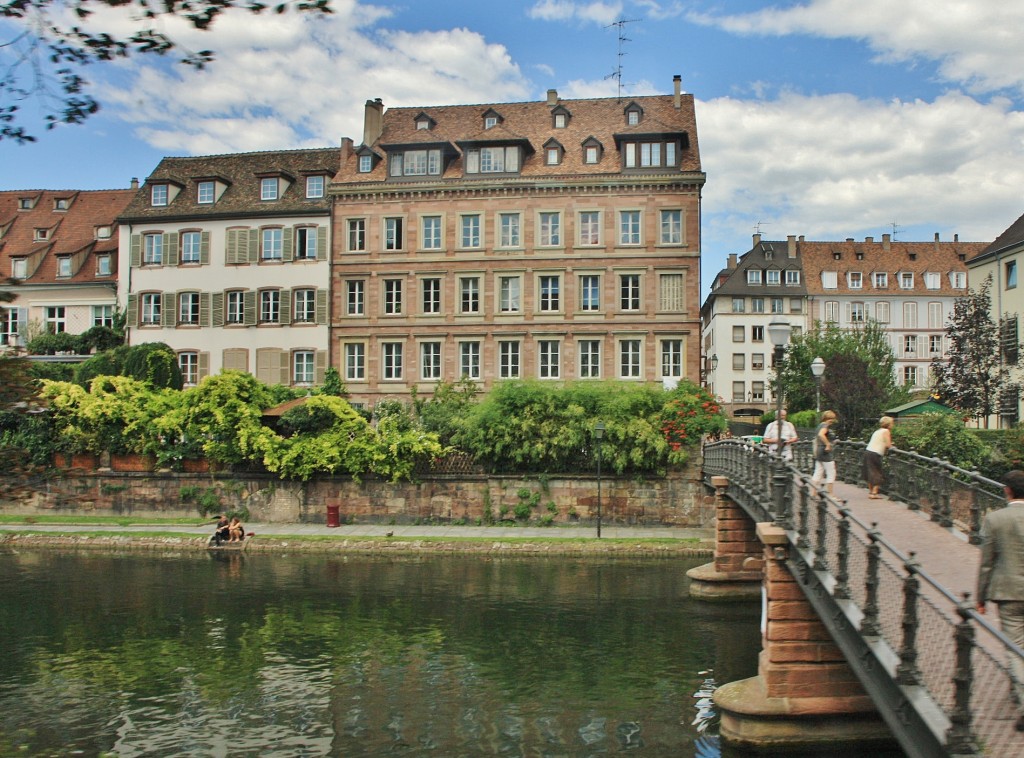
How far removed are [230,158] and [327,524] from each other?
1026 inches

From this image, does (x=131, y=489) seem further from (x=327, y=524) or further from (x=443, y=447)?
(x=443, y=447)

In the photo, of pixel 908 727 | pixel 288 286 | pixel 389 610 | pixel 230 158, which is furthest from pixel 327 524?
pixel 908 727

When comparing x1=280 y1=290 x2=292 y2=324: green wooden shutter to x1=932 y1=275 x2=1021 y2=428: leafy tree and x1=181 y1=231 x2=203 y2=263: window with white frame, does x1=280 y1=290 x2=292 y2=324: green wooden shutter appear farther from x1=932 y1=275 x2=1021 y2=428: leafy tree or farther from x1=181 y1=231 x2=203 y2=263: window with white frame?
x1=932 y1=275 x2=1021 y2=428: leafy tree

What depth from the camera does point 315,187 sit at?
50031 mm

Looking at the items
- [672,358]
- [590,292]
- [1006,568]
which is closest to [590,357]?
[590,292]

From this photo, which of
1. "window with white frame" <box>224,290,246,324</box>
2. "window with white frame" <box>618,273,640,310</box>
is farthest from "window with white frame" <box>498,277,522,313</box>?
"window with white frame" <box>224,290,246,324</box>

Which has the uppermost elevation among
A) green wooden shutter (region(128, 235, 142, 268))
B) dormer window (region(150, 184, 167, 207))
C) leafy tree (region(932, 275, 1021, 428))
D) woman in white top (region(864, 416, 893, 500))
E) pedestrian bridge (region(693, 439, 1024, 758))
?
dormer window (region(150, 184, 167, 207))

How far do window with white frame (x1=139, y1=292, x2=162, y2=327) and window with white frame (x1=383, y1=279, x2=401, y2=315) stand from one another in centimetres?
1232

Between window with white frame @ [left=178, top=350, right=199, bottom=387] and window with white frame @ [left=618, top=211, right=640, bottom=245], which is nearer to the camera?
window with white frame @ [left=618, top=211, right=640, bottom=245]

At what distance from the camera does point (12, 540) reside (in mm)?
34562

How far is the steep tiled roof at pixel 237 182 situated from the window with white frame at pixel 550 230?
1102cm

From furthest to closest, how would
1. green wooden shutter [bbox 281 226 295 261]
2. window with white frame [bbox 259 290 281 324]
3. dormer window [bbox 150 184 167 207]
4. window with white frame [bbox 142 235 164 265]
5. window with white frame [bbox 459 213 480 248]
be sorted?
dormer window [bbox 150 184 167 207] → window with white frame [bbox 142 235 164 265] → window with white frame [bbox 259 290 281 324] → green wooden shutter [bbox 281 226 295 261] → window with white frame [bbox 459 213 480 248]

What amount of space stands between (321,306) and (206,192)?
373 inches

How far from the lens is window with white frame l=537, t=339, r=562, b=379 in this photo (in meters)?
46.8
